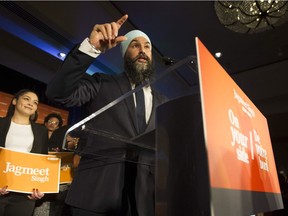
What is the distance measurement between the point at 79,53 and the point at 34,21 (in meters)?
2.42

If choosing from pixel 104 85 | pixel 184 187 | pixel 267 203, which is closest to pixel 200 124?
pixel 184 187

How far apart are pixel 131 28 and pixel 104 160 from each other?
2.74 m

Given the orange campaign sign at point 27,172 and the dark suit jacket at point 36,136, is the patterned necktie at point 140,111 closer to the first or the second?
the orange campaign sign at point 27,172

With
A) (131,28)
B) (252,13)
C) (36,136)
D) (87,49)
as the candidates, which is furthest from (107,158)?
(131,28)

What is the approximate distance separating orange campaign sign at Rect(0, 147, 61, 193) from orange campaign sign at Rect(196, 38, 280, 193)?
2.98ft

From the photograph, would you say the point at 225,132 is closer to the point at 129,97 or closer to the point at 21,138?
the point at 129,97

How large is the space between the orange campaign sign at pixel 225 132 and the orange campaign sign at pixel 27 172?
907mm

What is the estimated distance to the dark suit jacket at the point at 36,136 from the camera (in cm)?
134

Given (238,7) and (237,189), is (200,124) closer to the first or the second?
(237,189)

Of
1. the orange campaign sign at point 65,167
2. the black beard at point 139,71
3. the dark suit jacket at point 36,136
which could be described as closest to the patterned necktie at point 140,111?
the black beard at point 139,71

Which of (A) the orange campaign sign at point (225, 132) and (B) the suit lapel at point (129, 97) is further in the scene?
(B) the suit lapel at point (129, 97)

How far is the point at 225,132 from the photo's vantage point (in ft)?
1.09

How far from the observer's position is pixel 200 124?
345 millimetres

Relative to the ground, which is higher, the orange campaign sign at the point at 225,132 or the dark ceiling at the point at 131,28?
the dark ceiling at the point at 131,28
